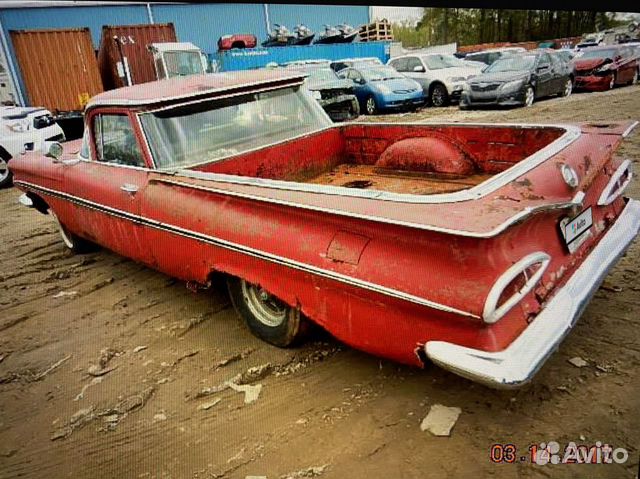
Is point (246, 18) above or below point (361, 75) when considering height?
above

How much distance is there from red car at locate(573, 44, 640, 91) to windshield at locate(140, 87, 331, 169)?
44.4ft

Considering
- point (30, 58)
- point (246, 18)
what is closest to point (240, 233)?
point (30, 58)

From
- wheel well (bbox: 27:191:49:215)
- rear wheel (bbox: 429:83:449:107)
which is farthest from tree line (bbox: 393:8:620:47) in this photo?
rear wheel (bbox: 429:83:449:107)

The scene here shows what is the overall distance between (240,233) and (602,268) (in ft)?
6.29

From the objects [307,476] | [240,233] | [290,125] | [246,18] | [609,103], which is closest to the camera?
[307,476]

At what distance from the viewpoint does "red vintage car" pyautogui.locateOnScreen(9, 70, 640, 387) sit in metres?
1.89

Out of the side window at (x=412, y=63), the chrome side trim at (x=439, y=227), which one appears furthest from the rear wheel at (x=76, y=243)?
the side window at (x=412, y=63)

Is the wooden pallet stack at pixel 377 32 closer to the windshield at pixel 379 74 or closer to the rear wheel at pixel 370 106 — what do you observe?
the windshield at pixel 379 74

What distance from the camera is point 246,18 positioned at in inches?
878

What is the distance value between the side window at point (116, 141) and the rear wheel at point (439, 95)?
1158 centimetres

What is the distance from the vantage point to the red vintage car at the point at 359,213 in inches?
74.6

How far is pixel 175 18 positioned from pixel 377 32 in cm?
920

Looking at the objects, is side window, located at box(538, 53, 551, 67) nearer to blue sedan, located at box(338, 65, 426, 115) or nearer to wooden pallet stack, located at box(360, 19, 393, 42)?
blue sedan, located at box(338, 65, 426, 115)

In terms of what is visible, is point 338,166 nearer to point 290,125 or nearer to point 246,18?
point 290,125
